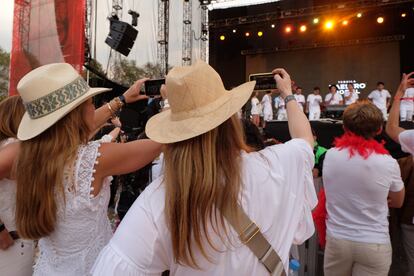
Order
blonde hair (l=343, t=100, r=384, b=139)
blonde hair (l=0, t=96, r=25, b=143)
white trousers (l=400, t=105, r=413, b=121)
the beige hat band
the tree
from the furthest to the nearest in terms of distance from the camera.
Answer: the tree, white trousers (l=400, t=105, r=413, b=121), blonde hair (l=343, t=100, r=384, b=139), blonde hair (l=0, t=96, r=25, b=143), the beige hat band

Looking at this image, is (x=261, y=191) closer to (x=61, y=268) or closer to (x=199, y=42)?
(x=61, y=268)

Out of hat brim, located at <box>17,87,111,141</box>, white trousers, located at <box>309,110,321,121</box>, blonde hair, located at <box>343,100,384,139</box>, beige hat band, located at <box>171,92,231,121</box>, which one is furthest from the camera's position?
white trousers, located at <box>309,110,321,121</box>

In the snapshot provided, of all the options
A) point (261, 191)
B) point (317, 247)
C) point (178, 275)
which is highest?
point (261, 191)

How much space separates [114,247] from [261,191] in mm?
425

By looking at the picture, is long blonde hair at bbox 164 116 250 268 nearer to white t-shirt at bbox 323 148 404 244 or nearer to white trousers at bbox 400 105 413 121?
white t-shirt at bbox 323 148 404 244

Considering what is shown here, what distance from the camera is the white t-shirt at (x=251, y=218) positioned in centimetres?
88

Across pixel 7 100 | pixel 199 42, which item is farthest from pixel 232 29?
pixel 7 100

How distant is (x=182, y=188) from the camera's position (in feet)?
2.99

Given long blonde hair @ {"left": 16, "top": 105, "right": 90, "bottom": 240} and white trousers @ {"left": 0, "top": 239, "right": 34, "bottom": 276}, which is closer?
long blonde hair @ {"left": 16, "top": 105, "right": 90, "bottom": 240}

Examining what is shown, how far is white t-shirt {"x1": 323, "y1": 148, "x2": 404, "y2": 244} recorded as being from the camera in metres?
2.03

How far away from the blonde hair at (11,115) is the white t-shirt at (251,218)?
1.01m

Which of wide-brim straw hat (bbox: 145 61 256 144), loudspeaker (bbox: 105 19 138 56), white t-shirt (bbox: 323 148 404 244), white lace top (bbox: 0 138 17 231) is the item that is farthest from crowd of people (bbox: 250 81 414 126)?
wide-brim straw hat (bbox: 145 61 256 144)

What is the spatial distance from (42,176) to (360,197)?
5.59ft

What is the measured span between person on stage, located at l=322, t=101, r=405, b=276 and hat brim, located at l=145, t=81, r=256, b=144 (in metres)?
1.28
